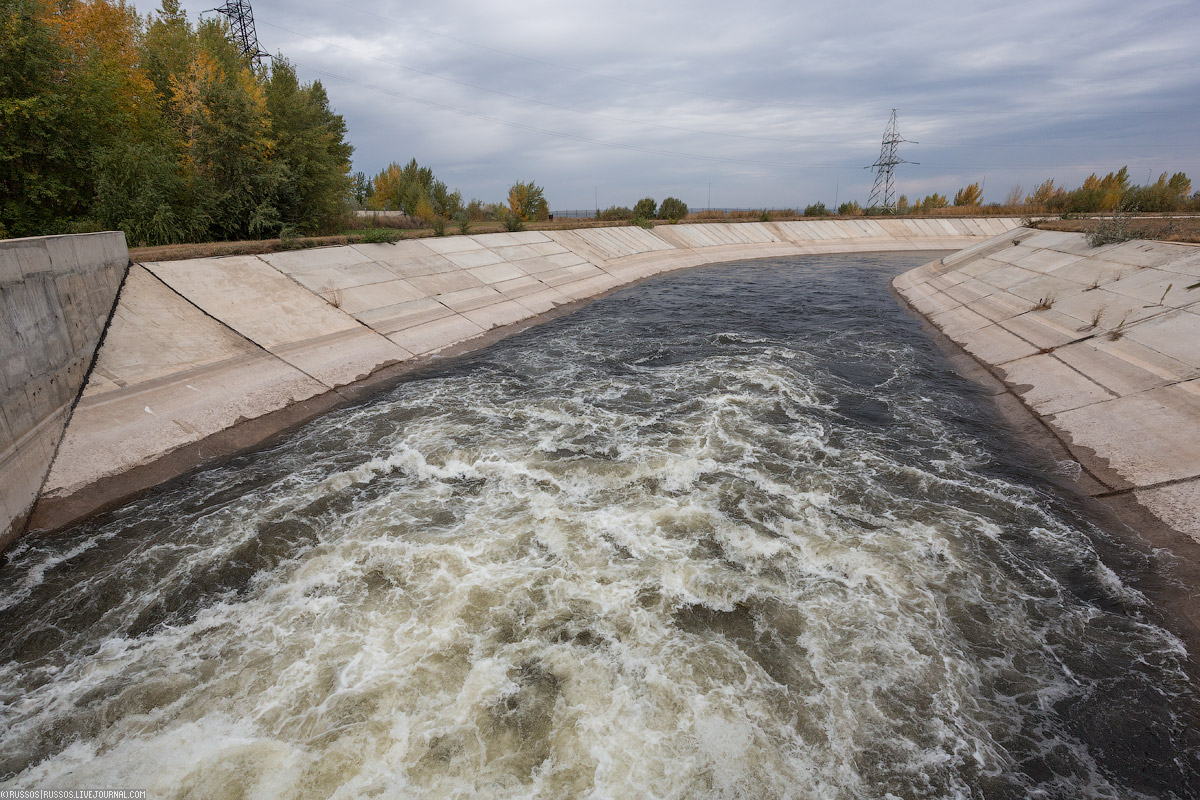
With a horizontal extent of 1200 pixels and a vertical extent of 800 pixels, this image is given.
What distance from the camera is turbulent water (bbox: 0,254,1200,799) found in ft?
14.0

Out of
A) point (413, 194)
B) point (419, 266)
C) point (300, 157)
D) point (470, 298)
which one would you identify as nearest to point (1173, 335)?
point (470, 298)

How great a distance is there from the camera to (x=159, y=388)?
389 inches

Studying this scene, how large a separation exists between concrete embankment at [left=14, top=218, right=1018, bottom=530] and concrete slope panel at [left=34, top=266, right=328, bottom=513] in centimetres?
3

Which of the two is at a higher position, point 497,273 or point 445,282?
point 497,273

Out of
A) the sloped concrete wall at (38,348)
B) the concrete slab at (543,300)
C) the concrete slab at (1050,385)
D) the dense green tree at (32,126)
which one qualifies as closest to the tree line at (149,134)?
the dense green tree at (32,126)

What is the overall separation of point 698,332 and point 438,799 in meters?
16.0

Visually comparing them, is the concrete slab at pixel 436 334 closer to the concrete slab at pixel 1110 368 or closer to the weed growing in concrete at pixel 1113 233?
the concrete slab at pixel 1110 368

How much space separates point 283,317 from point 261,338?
4.70 feet

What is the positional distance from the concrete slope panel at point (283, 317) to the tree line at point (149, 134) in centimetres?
356

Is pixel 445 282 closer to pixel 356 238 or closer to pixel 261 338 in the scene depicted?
pixel 356 238

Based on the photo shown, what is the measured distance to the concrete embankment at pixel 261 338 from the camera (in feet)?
28.2

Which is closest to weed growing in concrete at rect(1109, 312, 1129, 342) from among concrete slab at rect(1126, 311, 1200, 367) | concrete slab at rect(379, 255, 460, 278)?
concrete slab at rect(1126, 311, 1200, 367)

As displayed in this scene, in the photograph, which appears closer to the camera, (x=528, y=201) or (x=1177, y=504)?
(x=1177, y=504)

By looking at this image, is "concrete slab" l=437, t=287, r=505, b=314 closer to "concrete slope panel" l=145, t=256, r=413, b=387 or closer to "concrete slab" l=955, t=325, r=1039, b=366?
"concrete slope panel" l=145, t=256, r=413, b=387
